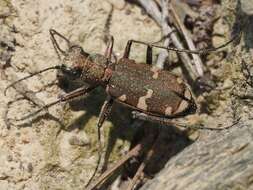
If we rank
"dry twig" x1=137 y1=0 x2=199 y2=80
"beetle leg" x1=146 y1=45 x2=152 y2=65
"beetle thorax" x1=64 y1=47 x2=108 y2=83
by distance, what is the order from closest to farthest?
1. "beetle thorax" x1=64 y1=47 x2=108 y2=83
2. "beetle leg" x1=146 y1=45 x2=152 y2=65
3. "dry twig" x1=137 y1=0 x2=199 y2=80

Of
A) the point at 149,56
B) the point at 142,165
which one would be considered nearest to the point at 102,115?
the point at 142,165

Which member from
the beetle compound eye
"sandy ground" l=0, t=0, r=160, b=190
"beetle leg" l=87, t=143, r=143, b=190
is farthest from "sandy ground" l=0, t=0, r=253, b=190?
the beetle compound eye

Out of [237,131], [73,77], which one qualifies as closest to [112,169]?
[73,77]

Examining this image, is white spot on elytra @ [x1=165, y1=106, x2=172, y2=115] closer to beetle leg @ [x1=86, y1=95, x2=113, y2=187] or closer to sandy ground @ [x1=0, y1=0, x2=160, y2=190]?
beetle leg @ [x1=86, y1=95, x2=113, y2=187]

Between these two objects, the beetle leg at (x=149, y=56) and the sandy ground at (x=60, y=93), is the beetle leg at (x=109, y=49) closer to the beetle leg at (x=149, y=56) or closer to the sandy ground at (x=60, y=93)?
the sandy ground at (x=60, y=93)

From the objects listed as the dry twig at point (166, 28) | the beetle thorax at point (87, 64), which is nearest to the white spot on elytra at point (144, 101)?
the beetle thorax at point (87, 64)

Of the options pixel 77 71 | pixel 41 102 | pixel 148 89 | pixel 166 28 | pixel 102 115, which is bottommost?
pixel 102 115

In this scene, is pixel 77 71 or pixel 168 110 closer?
pixel 168 110

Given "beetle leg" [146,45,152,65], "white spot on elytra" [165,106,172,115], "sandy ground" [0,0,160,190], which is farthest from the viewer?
"beetle leg" [146,45,152,65]

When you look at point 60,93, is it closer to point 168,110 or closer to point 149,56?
point 149,56
